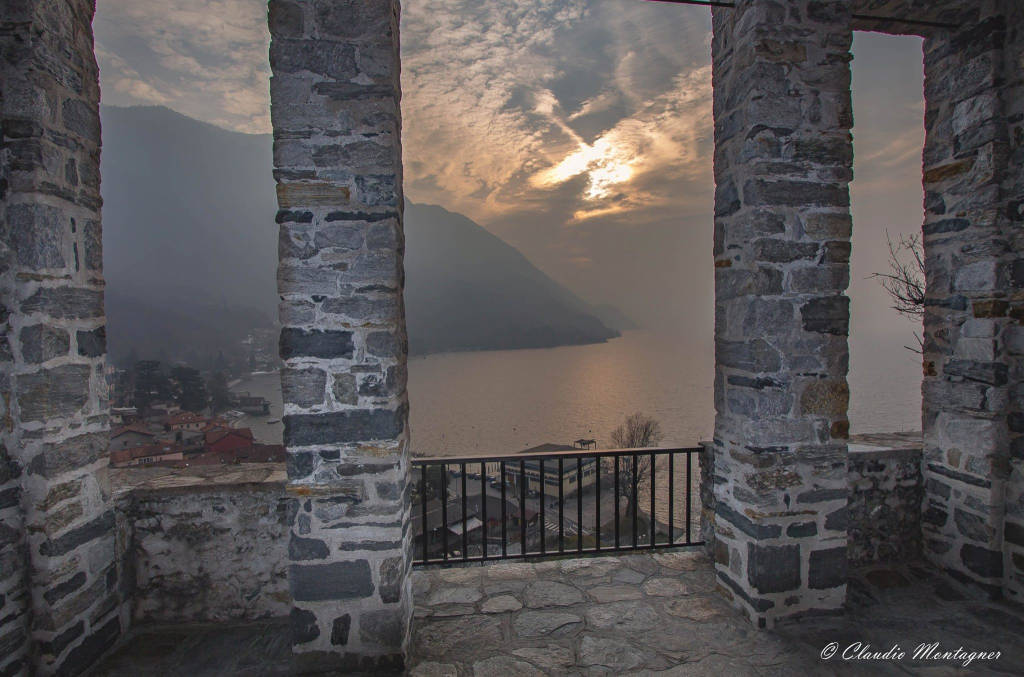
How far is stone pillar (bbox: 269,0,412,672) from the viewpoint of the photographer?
1983 mm

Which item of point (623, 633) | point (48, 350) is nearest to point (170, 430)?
point (48, 350)

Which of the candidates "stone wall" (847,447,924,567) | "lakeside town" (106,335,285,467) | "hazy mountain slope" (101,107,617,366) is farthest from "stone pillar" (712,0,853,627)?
"hazy mountain slope" (101,107,617,366)

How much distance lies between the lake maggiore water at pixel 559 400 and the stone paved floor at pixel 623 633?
7.23 m

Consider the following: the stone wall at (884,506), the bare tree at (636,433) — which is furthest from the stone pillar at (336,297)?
→ the bare tree at (636,433)

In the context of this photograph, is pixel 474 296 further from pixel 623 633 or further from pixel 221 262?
pixel 623 633

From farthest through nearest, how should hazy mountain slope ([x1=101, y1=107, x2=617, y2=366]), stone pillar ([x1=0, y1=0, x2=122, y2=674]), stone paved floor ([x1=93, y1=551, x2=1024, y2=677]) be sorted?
hazy mountain slope ([x1=101, y1=107, x2=617, y2=366]) < stone paved floor ([x1=93, y1=551, x2=1024, y2=677]) < stone pillar ([x1=0, y1=0, x2=122, y2=674])

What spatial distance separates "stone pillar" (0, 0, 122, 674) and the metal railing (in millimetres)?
1615

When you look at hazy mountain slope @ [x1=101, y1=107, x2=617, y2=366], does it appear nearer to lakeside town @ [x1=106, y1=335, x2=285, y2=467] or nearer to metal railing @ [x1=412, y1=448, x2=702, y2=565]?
lakeside town @ [x1=106, y1=335, x2=285, y2=467]

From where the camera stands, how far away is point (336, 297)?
1.98m

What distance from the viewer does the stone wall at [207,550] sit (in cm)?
242

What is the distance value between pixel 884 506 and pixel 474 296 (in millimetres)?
67536

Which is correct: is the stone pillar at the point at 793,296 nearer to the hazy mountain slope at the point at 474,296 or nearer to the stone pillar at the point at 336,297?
the stone pillar at the point at 336,297

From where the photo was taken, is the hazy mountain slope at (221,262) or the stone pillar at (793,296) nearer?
the stone pillar at (793,296)

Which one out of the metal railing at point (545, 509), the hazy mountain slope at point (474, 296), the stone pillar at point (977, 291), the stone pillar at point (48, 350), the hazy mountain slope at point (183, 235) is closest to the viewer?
the stone pillar at point (48, 350)
